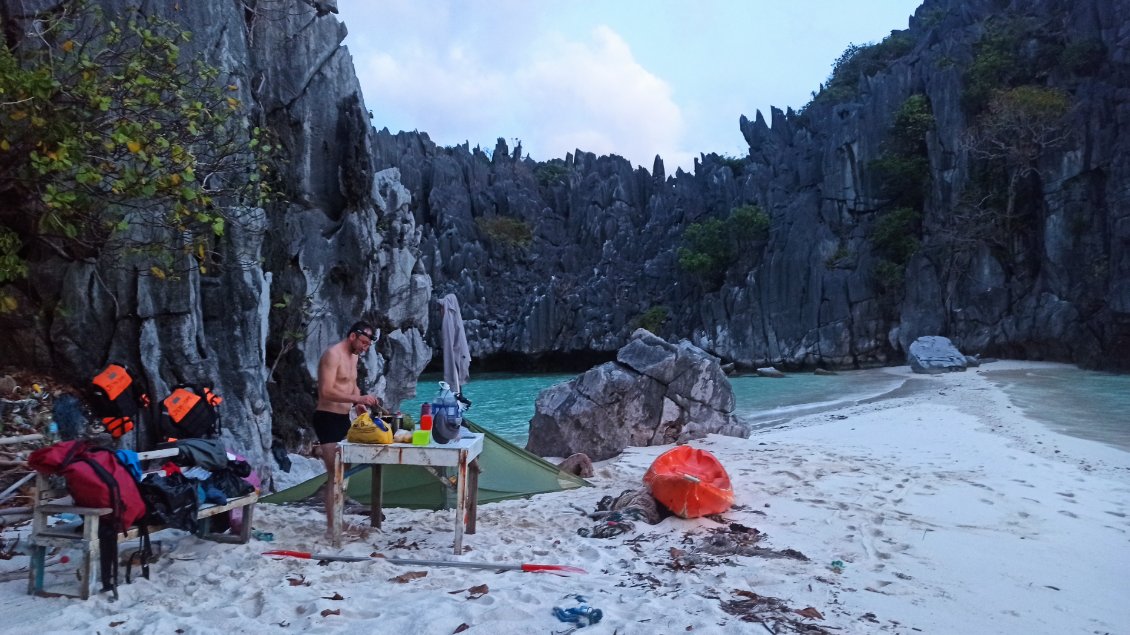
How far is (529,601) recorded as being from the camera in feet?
12.0

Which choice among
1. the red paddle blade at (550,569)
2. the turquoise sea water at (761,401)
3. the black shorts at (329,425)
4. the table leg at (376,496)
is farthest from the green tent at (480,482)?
the turquoise sea water at (761,401)

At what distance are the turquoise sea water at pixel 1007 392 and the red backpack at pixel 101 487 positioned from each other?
9662 mm

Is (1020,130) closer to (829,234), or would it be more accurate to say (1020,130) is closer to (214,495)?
(829,234)

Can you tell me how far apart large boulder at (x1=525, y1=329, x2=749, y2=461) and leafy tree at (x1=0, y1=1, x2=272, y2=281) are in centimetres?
470

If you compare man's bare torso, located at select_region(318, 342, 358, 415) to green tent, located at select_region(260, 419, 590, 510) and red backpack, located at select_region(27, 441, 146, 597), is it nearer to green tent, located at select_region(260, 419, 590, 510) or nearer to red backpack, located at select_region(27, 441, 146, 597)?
green tent, located at select_region(260, 419, 590, 510)

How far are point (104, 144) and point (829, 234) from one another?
129 feet

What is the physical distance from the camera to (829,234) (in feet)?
131

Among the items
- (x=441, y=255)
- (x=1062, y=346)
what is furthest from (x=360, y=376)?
Answer: (x=441, y=255)

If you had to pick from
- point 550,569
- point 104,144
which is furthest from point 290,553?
point 104,144

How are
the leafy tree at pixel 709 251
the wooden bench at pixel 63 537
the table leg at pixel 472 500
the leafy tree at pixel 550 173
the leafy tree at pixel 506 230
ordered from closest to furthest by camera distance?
1. the wooden bench at pixel 63 537
2. the table leg at pixel 472 500
3. the leafy tree at pixel 709 251
4. the leafy tree at pixel 506 230
5. the leafy tree at pixel 550 173

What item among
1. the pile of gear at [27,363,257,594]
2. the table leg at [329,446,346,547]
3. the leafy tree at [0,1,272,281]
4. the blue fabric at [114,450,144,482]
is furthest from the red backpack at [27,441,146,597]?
the leafy tree at [0,1,272,281]

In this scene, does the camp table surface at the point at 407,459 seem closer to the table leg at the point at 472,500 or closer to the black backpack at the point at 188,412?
the table leg at the point at 472,500

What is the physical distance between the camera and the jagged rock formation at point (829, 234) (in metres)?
29.2

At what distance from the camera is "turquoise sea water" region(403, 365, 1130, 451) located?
11867 millimetres
